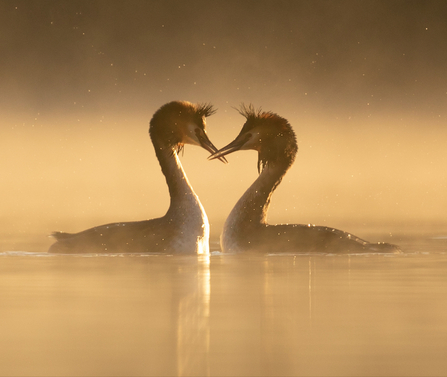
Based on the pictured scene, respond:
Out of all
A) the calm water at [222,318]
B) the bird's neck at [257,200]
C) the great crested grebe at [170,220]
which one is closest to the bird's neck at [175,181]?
the great crested grebe at [170,220]

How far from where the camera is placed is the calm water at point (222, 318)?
4262 mm

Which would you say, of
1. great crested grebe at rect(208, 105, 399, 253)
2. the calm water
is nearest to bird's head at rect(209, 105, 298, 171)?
great crested grebe at rect(208, 105, 399, 253)

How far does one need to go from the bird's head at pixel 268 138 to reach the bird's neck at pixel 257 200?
0.39 ft

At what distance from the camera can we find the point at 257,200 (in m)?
10.7

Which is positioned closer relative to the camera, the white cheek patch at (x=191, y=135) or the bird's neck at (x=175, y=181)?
the bird's neck at (x=175, y=181)

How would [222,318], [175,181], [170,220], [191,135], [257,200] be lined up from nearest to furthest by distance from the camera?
[222,318]
[170,220]
[175,181]
[191,135]
[257,200]

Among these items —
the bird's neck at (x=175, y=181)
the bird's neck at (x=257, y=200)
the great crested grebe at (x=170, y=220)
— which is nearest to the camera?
the great crested grebe at (x=170, y=220)

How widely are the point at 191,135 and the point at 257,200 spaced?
3.81ft

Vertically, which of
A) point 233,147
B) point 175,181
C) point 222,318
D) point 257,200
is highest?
point 233,147

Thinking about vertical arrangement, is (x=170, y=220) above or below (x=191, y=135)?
below

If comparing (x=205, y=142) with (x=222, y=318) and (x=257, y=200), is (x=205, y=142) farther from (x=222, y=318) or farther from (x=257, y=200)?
(x=222, y=318)

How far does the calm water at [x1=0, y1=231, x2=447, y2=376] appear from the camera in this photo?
4262 millimetres

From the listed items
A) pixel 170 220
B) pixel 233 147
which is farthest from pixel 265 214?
Answer: pixel 170 220

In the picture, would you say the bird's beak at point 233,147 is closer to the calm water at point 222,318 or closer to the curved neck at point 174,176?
the curved neck at point 174,176
